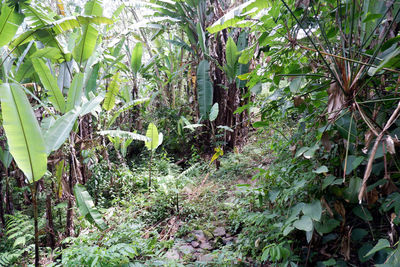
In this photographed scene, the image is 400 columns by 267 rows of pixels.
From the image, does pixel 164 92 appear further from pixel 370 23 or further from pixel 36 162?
pixel 370 23

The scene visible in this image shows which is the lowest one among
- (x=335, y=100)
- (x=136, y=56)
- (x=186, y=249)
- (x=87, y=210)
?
(x=186, y=249)

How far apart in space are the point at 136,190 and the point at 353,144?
3.44 metres

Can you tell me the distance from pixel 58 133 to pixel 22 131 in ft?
1.14

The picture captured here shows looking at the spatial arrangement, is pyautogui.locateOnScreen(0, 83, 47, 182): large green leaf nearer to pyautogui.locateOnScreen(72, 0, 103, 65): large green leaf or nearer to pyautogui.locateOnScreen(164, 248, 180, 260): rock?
pyautogui.locateOnScreen(164, 248, 180, 260): rock

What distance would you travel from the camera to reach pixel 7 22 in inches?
97.2

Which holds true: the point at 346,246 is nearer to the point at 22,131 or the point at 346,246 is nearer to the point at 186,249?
the point at 186,249

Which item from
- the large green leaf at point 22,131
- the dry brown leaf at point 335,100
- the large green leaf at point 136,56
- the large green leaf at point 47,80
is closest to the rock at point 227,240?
the dry brown leaf at point 335,100

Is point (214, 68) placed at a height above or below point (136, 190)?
above

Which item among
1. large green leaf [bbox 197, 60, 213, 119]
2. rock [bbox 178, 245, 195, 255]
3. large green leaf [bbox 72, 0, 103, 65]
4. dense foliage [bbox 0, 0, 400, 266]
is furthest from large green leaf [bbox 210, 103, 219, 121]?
rock [bbox 178, 245, 195, 255]

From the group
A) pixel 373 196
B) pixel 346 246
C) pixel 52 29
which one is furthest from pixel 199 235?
pixel 52 29

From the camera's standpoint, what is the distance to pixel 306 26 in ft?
5.35

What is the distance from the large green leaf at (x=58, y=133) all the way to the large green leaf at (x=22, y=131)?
198 millimetres

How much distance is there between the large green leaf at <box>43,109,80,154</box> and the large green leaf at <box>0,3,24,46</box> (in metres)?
1.18

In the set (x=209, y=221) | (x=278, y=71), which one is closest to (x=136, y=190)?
(x=209, y=221)
